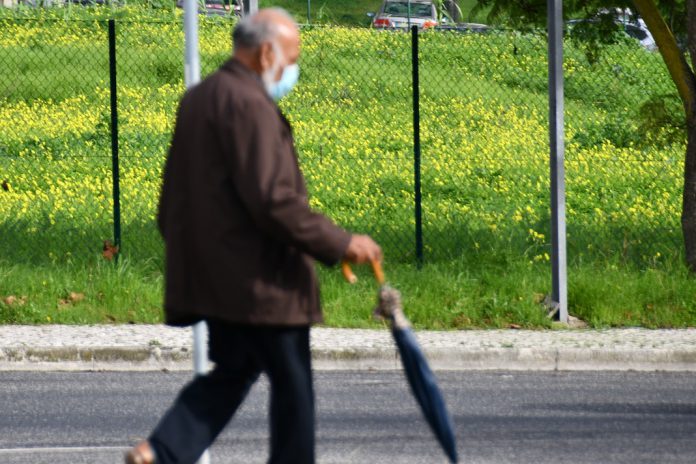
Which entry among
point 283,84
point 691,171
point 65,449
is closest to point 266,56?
point 283,84

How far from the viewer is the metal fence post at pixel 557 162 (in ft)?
33.3

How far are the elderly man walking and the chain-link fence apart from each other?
7042 millimetres

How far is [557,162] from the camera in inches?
402

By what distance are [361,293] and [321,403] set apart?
9.47 feet

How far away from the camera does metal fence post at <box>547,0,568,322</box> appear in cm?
1016

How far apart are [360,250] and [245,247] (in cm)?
37

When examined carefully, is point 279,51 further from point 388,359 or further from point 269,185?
point 388,359

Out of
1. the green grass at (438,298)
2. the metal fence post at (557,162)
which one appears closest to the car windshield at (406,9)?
the green grass at (438,298)

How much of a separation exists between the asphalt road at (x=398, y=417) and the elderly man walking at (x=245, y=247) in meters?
1.61

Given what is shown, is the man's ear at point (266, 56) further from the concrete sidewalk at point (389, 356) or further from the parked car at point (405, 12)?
the parked car at point (405, 12)

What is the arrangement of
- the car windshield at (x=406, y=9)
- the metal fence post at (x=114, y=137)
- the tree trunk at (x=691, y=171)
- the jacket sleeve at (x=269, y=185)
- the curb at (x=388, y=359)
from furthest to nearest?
the car windshield at (x=406, y=9) → the metal fence post at (x=114, y=137) → the tree trunk at (x=691, y=171) → the curb at (x=388, y=359) → the jacket sleeve at (x=269, y=185)

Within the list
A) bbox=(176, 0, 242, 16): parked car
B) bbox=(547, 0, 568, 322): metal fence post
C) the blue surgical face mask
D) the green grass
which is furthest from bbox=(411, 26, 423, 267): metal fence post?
bbox=(176, 0, 242, 16): parked car

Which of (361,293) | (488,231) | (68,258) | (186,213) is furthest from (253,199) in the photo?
(488,231)

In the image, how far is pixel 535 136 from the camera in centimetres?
1723
